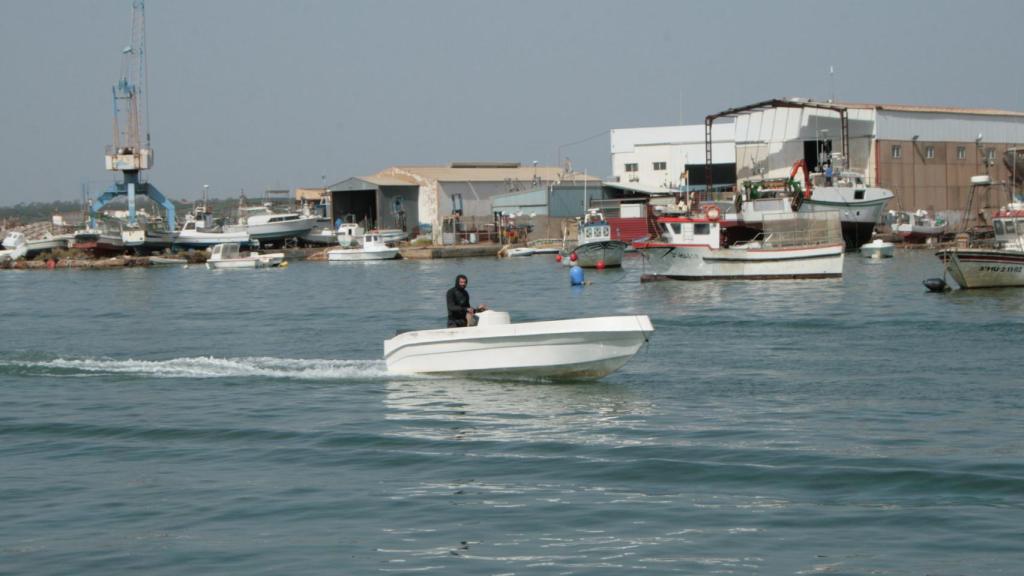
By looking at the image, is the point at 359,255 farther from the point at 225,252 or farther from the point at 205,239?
the point at 205,239

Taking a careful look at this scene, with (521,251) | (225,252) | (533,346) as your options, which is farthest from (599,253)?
(533,346)

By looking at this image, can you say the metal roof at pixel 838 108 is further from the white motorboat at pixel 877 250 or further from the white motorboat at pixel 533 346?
the white motorboat at pixel 533 346

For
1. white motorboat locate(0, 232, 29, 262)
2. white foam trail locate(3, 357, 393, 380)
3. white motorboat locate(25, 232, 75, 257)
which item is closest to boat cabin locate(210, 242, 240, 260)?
white motorboat locate(25, 232, 75, 257)

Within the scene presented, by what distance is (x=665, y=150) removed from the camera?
87062 millimetres

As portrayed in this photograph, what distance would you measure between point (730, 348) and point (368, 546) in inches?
616

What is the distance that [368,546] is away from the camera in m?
10.8

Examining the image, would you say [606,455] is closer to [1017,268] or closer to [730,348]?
[730,348]

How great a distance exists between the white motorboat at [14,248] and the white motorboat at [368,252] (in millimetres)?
20687

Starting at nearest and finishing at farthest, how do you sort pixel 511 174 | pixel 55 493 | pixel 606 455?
1. pixel 55 493
2. pixel 606 455
3. pixel 511 174

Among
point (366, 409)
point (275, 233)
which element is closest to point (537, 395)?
point (366, 409)

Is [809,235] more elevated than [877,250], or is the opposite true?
[809,235]

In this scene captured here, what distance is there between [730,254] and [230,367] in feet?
87.0

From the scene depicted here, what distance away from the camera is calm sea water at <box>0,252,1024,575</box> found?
10.6m

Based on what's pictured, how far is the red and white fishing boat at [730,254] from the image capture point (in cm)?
4534
